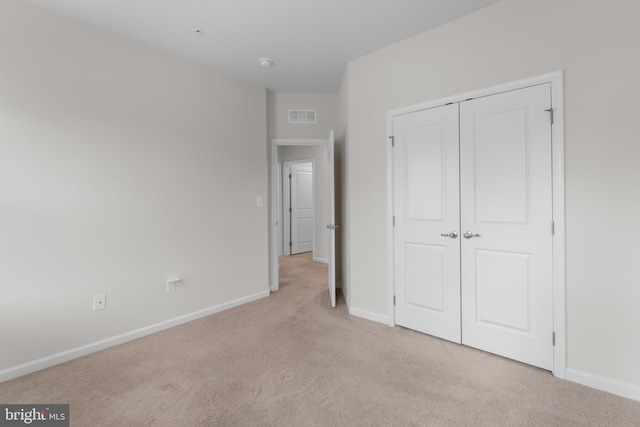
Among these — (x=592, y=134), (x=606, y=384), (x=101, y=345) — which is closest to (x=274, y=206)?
(x=101, y=345)

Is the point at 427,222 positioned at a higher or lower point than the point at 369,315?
higher

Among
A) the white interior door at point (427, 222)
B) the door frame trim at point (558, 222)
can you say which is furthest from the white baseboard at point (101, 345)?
the door frame trim at point (558, 222)

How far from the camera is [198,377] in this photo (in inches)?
77.2

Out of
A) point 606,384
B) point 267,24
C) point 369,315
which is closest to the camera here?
point 606,384

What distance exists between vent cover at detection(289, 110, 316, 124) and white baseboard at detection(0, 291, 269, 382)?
2486 mm

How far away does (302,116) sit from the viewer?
391cm

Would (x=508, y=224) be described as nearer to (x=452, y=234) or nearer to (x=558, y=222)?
(x=558, y=222)

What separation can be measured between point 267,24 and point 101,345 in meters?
3.03

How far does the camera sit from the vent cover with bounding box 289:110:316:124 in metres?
3.89

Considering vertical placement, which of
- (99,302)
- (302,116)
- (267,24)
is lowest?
(99,302)

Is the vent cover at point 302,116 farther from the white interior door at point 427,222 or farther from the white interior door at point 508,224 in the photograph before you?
the white interior door at point 508,224

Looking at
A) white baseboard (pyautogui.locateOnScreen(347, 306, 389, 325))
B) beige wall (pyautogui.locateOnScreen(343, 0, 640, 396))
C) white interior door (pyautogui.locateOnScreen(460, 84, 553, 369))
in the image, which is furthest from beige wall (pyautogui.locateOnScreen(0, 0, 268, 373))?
beige wall (pyautogui.locateOnScreen(343, 0, 640, 396))

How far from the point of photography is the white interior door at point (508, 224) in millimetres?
1976

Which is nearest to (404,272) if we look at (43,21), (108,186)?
(108,186)
